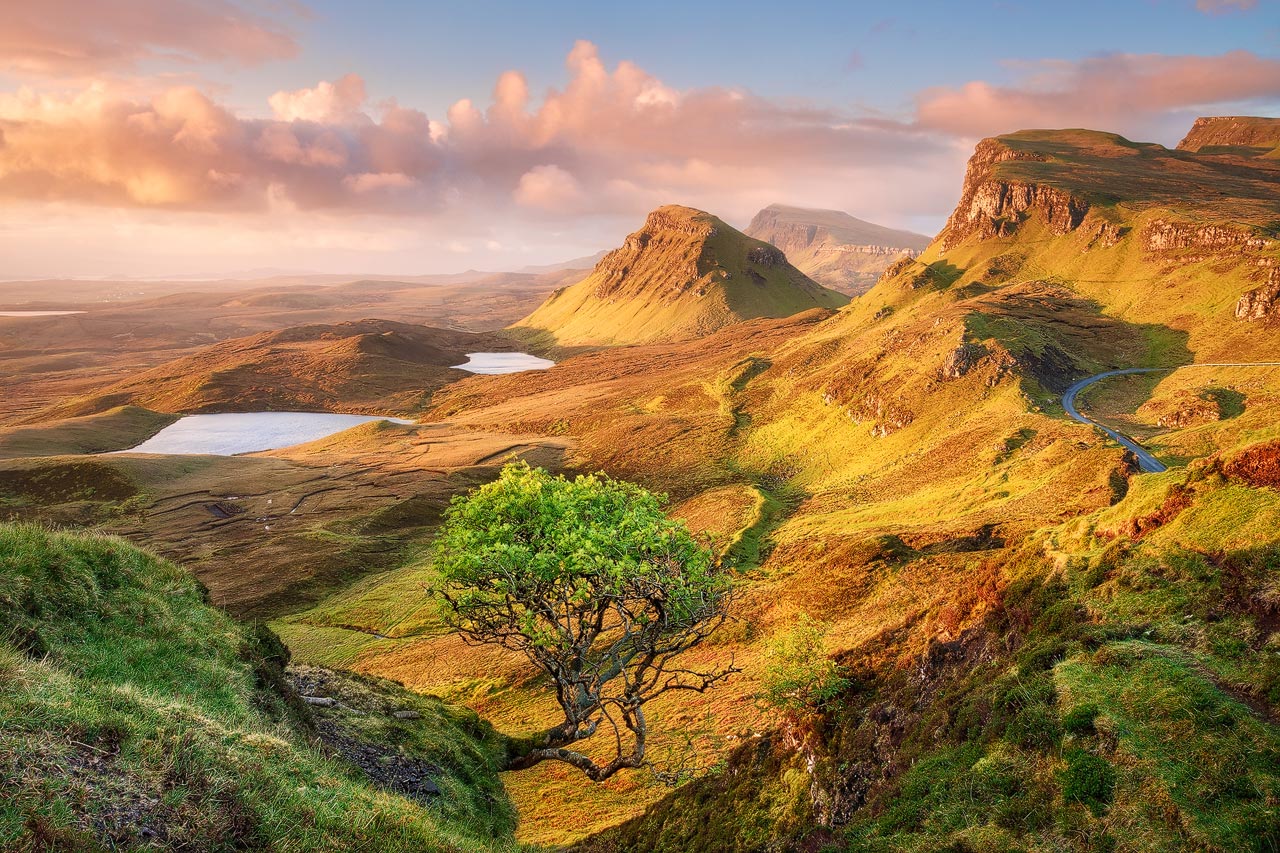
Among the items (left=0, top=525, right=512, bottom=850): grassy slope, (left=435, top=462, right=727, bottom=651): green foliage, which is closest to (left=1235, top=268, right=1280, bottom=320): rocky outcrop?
(left=435, top=462, right=727, bottom=651): green foliage

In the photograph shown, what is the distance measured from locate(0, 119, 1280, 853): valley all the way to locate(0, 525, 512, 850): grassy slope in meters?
0.27

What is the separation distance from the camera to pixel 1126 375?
95.2 meters

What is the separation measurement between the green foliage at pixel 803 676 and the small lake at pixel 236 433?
555ft

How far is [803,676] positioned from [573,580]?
9.05 m

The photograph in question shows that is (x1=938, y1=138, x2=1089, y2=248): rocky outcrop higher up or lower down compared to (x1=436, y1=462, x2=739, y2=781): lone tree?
higher up

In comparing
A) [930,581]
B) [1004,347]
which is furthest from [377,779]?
[1004,347]

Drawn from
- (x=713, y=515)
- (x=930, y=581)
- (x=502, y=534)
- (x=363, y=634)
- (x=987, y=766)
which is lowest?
(x=363, y=634)

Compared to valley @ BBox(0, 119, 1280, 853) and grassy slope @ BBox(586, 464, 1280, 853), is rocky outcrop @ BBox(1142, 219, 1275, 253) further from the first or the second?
grassy slope @ BBox(586, 464, 1280, 853)

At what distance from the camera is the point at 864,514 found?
61.4 meters

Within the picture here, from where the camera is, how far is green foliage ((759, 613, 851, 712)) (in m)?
21.8

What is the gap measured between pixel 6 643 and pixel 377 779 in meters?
11.3

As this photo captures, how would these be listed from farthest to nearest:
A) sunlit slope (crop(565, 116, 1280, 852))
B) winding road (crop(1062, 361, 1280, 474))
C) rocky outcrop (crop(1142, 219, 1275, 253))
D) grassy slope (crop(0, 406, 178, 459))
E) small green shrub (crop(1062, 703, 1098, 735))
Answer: grassy slope (crop(0, 406, 178, 459))
rocky outcrop (crop(1142, 219, 1275, 253))
winding road (crop(1062, 361, 1280, 474))
small green shrub (crop(1062, 703, 1098, 735))
sunlit slope (crop(565, 116, 1280, 852))

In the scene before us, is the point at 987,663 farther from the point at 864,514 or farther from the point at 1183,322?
the point at 1183,322

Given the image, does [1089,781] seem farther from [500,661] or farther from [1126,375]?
[1126,375]
